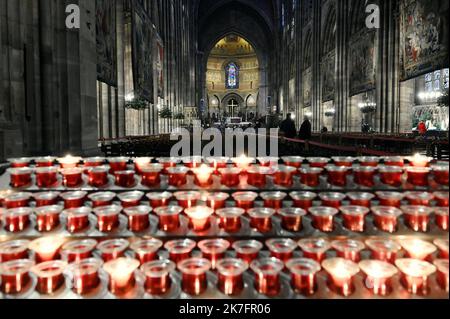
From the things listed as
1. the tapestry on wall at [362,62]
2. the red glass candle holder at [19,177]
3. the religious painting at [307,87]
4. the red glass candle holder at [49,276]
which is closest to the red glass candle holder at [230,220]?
the red glass candle holder at [49,276]

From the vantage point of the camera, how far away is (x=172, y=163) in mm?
4277

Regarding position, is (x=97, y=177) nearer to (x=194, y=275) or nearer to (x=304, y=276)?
(x=194, y=275)

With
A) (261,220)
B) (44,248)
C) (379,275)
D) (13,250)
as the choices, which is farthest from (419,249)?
(13,250)

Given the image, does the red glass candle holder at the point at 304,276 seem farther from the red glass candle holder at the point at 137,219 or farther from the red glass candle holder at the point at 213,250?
the red glass candle holder at the point at 137,219

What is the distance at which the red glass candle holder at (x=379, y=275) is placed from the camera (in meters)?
2.66

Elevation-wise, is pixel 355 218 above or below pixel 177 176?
below

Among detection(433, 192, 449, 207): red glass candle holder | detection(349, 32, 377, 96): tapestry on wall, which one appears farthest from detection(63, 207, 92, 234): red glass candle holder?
detection(349, 32, 377, 96): tapestry on wall

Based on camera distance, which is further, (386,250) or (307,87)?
(307,87)

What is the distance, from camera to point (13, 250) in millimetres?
2900

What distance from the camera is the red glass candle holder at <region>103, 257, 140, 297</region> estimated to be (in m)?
2.69

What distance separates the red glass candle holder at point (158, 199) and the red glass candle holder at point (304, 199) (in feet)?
3.70

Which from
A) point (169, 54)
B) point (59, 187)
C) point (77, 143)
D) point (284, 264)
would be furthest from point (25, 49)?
point (169, 54)

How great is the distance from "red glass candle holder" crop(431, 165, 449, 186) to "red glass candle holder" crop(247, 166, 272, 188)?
5.10 ft

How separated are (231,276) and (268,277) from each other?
0.26 meters
